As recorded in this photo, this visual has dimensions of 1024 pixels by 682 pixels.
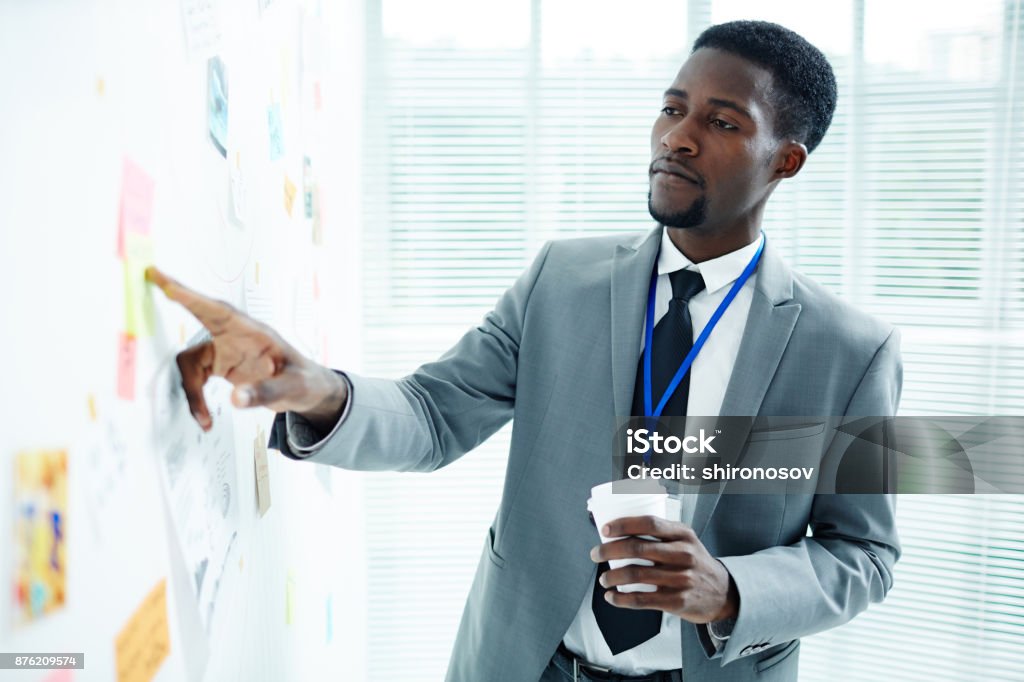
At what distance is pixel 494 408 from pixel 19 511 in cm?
88

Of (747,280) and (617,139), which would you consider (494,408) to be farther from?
(617,139)

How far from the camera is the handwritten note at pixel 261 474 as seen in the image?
1.13 metres

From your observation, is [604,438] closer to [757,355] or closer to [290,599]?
[757,355]

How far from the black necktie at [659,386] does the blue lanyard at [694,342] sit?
0.01 m

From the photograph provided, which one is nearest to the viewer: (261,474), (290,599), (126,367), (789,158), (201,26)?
(126,367)

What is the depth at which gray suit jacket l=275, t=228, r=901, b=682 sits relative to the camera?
124 centimetres

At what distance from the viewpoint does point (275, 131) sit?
1202 millimetres

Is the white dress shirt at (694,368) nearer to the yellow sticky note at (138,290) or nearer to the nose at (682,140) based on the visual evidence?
the nose at (682,140)

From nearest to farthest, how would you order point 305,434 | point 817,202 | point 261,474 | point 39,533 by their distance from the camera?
point 39,533, point 305,434, point 261,474, point 817,202

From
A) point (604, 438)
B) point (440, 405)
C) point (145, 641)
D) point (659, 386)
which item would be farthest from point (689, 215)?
point (145, 641)

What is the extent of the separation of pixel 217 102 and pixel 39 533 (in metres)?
0.56

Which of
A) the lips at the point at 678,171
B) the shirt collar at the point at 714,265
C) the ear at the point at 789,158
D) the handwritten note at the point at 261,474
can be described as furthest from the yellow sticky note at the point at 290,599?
the ear at the point at 789,158

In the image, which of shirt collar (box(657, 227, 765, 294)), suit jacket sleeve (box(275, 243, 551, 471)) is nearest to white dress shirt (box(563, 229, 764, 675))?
shirt collar (box(657, 227, 765, 294))

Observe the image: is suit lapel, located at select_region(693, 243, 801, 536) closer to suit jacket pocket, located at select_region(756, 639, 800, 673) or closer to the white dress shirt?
the white dress shirt
